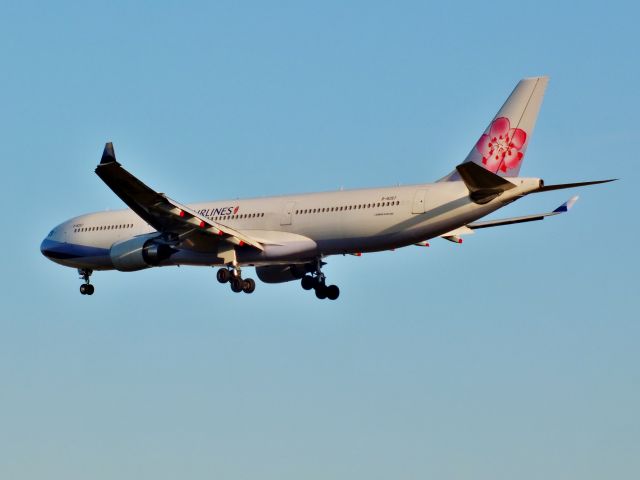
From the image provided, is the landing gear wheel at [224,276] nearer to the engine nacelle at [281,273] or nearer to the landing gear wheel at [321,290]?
the engine nacelle at [281,273]

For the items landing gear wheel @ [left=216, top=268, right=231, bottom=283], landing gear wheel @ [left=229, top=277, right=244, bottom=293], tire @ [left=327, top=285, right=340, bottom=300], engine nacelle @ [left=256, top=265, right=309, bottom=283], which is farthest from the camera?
engine nacelle @ [left=256, top=265, right=309, bottom=283]

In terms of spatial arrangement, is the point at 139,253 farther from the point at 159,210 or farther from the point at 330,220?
the point at 330,220

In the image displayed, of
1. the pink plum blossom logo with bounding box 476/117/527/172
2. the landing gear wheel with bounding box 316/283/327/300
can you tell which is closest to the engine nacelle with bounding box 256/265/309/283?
the landing gear wheel with bounding box 316/283/327/300

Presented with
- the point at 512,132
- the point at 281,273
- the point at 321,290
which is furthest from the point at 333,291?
the point at 512,132

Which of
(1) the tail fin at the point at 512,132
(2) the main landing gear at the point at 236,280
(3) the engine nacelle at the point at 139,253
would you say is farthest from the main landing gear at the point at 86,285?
(1) the tail fin at the point at 512,132

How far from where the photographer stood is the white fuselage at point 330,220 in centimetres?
5222

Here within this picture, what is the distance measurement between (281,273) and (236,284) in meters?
5.12

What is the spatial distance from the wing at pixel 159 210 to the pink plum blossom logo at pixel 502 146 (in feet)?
31.2

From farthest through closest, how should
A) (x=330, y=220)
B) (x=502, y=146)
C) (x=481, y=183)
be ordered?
(x=330, y=220), (x=502, y=146), (x=481, y=183)

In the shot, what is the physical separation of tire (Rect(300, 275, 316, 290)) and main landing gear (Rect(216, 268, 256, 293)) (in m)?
4.13

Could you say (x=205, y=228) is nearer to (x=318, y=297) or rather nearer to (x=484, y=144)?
(x=318, y=297)

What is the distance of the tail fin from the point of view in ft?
177

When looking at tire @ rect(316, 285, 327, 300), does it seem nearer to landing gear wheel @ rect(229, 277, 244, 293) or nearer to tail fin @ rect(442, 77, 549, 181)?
landing gear wheel @ rect(229, 277, 244, 293)

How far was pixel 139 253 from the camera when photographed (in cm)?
5734
